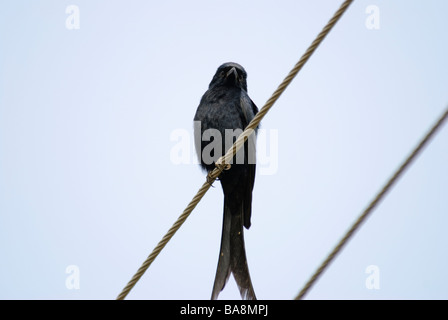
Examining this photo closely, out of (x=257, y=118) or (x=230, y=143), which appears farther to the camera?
(x=230, y=143)

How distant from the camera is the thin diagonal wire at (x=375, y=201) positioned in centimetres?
252

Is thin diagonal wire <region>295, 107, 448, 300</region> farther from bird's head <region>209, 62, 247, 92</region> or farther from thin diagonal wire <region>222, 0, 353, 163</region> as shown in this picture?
bird's head <region>209, 62, 247, 92</region>

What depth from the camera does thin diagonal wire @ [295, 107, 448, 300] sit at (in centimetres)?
252

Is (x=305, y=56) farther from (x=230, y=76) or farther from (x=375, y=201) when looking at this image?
(x=230, y=76)

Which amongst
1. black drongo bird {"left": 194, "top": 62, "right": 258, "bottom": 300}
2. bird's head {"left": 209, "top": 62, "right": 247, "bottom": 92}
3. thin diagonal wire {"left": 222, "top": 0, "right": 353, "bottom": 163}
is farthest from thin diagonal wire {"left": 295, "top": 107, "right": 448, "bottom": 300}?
bird's head {"left": 209, "top": 62, "right": 247, "bottom": 92}

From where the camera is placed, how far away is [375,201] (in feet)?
8.45

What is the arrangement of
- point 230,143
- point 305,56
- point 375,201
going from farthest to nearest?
point 230,143, point 305,56, point 375,201

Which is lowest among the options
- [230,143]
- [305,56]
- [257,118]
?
[230,143]

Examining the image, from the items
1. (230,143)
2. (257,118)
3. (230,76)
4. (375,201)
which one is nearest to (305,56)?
(257,118)

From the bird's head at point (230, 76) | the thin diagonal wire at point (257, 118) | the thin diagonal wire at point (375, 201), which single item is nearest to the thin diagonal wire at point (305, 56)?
the thin diagonal wire at point (257, 118)

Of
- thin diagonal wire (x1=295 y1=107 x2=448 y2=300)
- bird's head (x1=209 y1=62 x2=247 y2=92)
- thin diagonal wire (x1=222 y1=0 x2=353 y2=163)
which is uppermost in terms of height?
bird's head (x1=209 y1=62 x2=247 y2=92)

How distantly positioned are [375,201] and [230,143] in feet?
8.34
